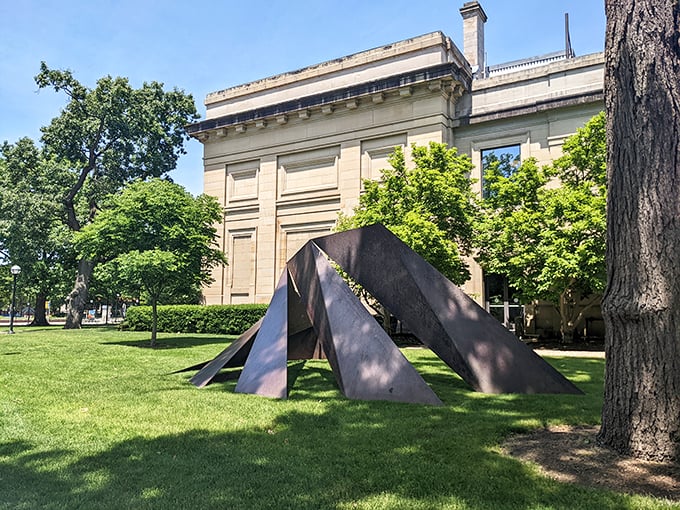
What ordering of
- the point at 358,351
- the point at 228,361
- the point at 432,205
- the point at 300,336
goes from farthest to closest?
the point at 432,205 → the point at 300,336 → the point at 228,361 → the point at 358,351

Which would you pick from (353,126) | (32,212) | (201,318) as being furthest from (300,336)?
(32,212)

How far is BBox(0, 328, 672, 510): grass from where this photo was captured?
3986 mm

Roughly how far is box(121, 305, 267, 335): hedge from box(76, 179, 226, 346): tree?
6.86m

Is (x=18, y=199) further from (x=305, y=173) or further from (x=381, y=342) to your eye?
(x=381, y=342)

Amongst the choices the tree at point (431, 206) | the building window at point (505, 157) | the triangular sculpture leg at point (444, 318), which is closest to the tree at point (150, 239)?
the tree at point (431, 206)

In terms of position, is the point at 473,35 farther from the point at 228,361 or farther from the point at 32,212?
the point at 32,212

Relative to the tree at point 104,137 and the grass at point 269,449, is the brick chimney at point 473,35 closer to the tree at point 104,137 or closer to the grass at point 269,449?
the tree at point 104,137

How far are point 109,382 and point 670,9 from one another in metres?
10.4

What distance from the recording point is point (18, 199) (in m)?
29.5

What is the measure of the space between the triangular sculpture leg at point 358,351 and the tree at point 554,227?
419 inches

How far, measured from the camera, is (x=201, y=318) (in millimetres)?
26109

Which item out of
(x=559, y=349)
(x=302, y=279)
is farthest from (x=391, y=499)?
(x=559, y=349)

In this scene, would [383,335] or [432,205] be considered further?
[432,205]

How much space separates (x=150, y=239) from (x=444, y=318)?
12211 mm
